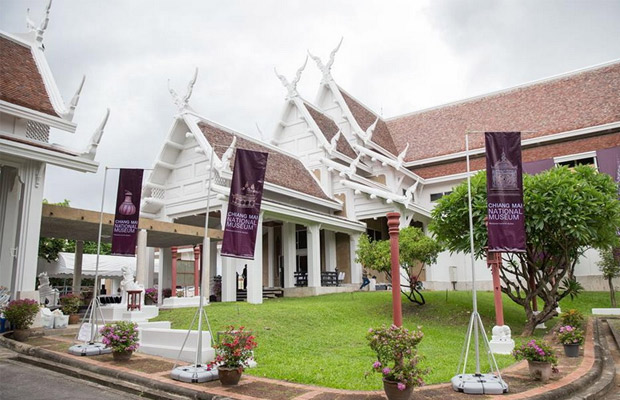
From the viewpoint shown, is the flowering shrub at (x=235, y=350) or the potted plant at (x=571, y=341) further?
the potted plant at (x=571, y=341)

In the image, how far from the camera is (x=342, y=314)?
13875 mm

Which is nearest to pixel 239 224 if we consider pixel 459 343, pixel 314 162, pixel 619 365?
pixel 459 343

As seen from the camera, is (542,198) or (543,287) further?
(543,287)

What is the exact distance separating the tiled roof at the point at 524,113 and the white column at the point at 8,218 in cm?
1884

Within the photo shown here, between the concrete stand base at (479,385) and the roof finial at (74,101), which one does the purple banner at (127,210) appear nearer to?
the roof finial at (74,101)

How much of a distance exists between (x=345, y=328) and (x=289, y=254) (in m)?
7.99

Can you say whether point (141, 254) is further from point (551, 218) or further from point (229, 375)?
point (551, 218)

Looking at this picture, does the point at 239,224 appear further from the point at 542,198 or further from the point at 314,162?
the point at 314,162

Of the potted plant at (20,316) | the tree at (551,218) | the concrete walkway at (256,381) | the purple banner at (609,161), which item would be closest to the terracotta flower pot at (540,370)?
the concrete walkway at (256,381)

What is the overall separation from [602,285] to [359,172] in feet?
38.3

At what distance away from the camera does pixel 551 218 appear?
12.0 m

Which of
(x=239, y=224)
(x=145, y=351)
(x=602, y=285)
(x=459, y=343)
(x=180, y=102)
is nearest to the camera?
(x=239, y=224)

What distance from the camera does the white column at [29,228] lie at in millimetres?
11172

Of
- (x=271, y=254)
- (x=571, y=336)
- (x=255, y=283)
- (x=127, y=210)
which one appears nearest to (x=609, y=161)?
(x=571, y=336)
